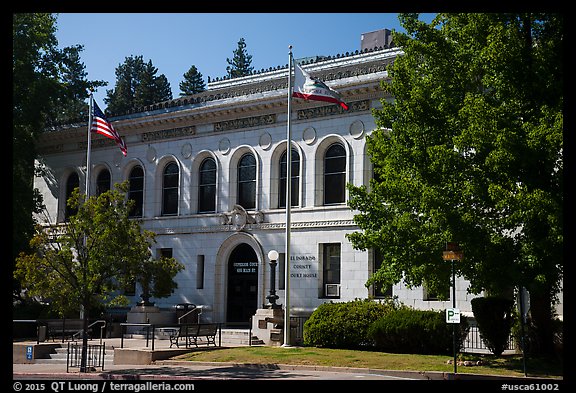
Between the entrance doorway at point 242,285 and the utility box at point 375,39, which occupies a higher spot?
the utility box at point 375,39

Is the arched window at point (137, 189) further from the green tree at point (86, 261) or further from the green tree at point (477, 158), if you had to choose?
the green tree at point (477, 158)

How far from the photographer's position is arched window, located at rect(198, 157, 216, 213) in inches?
1558

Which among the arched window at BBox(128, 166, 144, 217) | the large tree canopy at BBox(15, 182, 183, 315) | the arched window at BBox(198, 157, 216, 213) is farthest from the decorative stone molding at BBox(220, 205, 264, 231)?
the large tree canopy at BBox(15, 182, 183, 315)

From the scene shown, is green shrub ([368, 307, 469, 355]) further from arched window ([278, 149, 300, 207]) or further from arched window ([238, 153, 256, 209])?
arched window ([238, 153, 256, 209])

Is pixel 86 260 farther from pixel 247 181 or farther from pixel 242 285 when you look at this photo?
pixel 247 181

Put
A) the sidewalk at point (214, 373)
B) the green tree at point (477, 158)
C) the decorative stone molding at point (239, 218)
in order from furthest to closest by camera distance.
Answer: the decorative stone molding at point (239, 218) → the green tree at point (477, 158) → the sidewalk at point (214, 373)

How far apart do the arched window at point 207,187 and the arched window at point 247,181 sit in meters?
1.62

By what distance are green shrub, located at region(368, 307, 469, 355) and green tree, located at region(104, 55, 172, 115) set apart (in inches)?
2213

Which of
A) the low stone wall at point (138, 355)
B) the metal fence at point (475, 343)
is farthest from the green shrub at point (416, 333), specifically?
the low stone wall at point (138, 355)

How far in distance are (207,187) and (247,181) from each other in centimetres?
260

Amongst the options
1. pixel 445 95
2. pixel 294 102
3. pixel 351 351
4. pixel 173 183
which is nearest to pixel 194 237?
pixel 173 183

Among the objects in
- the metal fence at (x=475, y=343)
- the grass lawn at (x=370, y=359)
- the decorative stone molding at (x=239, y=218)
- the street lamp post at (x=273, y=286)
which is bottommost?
the grass lawn at (x=370, y=359)

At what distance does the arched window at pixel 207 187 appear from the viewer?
39.6 metres
